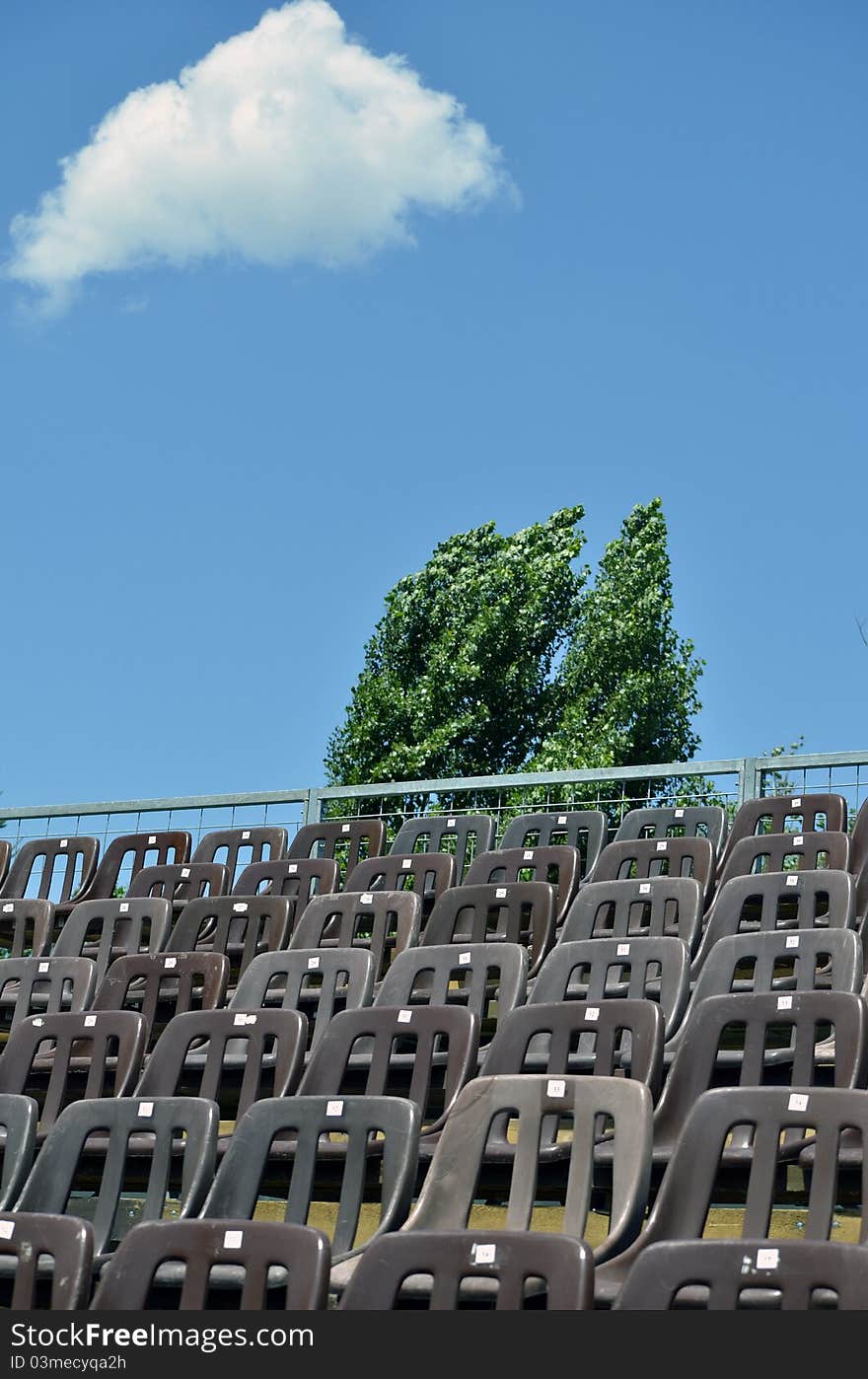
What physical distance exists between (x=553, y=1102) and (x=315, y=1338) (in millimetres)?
1054

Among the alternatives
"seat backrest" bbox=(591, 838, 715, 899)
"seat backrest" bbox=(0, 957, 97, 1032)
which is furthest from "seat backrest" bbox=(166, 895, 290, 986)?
"seat backrest" bbox=(591, 838, 715, 899)

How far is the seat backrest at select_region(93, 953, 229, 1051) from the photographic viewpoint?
483cm

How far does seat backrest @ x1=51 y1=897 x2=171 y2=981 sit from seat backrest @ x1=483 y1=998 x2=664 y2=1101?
7.44 feet

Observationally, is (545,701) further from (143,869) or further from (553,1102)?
(553,1102)

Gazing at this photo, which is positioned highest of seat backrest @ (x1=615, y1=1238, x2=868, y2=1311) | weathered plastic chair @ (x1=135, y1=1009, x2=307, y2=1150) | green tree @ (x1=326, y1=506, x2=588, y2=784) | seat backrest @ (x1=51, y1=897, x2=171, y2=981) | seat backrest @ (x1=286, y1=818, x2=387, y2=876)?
green tree @ (x1=326, y1=506, x2=588, y2=784)

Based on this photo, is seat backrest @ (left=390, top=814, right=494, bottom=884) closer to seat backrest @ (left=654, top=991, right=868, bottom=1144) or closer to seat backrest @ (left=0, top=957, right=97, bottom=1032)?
seat backrest @ (left=0, top=957, right=97, bottom=1032)

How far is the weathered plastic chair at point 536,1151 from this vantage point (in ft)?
9.99

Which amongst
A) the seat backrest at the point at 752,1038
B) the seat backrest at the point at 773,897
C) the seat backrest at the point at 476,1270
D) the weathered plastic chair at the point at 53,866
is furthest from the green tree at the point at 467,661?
the seat backrest at the point at 476,1270

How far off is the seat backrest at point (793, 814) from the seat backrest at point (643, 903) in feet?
3.26

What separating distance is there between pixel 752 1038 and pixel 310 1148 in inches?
39.6

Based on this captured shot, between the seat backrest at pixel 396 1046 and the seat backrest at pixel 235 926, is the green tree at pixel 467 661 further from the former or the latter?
the seat backrest at pixel 396 1046

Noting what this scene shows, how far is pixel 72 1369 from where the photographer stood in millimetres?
2342

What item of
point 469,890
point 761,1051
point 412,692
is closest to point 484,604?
point 412,692

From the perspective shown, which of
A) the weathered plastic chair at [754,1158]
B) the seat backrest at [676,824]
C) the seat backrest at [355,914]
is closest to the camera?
the weathered plastic chair at [754,1158]
